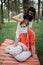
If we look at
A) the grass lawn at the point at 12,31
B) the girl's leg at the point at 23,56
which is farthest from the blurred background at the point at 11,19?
the girl's leg at the point at 23,56

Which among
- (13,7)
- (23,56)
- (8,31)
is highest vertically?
(13,7)

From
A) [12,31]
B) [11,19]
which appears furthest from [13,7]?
[12,31]

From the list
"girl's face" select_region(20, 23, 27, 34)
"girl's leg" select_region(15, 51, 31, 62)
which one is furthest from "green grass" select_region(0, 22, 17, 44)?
"girl's leg" select_region(15, 51, 31, 62)

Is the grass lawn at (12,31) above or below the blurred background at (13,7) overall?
below

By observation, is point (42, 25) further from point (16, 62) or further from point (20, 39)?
point (16, 62)

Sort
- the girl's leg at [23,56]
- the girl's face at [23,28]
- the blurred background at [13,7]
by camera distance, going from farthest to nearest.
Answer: the blurred background at [13,7] < the girl's face at [23,28] < the girl's leg at [23,56]

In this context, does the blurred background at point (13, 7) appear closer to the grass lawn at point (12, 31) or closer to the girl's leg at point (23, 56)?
the grass lawn at point (12, 31)

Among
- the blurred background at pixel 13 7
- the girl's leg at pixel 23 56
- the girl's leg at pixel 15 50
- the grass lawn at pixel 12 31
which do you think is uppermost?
the blurred background at pixel 13 7

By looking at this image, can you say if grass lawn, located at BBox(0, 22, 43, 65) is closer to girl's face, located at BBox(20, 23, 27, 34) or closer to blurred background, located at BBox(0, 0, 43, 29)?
blurred background, located at BBox(0, 0, 43, 29)

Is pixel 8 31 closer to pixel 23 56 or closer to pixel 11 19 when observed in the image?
pixel 11 19

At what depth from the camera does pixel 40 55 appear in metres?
4.12

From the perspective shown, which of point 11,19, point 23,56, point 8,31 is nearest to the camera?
point 23,56

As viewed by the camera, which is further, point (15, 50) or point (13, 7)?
point (13, 7)

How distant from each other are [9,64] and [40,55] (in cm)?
124
